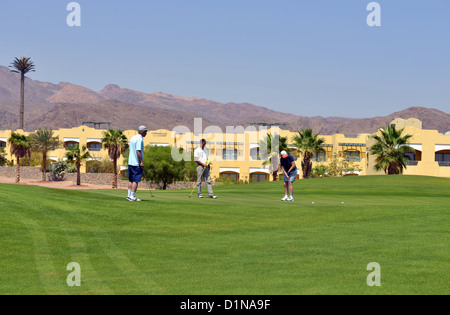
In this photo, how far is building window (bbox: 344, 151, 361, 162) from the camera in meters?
101

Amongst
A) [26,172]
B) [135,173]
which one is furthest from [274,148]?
[135,173]

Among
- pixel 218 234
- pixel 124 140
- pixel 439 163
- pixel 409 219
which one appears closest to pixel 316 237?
pixel 218 234

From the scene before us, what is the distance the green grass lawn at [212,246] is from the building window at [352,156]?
82.8 metres

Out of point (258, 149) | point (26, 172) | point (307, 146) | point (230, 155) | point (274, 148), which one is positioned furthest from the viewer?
point (26, 172)

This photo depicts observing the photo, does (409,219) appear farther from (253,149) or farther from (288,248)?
(253,149)

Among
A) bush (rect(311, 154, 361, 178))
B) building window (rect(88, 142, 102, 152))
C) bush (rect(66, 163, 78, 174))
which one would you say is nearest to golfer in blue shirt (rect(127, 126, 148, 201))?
bush (rect(311, 154, 361, 178))

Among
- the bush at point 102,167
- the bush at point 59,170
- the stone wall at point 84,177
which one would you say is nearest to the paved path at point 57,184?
the stone wall at point 84,177

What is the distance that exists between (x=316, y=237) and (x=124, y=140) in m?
76.0

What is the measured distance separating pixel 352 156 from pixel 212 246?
9291cm

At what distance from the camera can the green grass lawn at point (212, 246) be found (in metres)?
9.39

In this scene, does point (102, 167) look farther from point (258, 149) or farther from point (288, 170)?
point (288, 170)

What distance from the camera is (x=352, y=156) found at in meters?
103

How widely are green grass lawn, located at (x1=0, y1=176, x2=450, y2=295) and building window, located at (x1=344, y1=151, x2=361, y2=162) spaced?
82771 millimetres

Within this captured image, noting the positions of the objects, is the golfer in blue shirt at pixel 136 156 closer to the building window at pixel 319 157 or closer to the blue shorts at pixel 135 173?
the blue shorts at pixel 135 173
